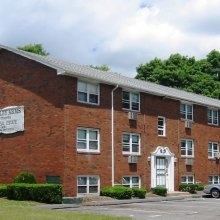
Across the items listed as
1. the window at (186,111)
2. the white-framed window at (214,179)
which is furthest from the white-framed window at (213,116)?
the white-framed window at (214,179)

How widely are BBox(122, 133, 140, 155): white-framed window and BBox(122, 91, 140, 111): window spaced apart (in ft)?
5.55

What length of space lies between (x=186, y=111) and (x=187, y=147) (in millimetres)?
2605

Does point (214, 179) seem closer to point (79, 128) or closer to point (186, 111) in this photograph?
point (186, 111)

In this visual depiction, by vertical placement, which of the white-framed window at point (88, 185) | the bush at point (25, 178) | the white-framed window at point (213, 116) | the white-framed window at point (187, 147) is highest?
the white-framed window at point (213, 116)

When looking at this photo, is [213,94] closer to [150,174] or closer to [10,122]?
[150,174]

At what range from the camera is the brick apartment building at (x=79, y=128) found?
3005 centimetres

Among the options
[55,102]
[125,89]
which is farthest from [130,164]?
[55,102]

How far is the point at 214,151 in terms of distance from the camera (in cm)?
4322

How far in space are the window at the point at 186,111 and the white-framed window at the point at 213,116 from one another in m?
2.93

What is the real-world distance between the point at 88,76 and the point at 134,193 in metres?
7.23

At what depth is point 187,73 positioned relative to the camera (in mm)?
63375

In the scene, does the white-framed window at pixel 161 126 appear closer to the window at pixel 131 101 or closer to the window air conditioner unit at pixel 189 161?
the window at pixel 131 101

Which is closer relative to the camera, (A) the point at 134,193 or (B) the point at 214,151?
(A) the point at 134,193

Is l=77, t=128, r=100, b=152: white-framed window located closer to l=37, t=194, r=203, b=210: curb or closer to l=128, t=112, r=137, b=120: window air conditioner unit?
l=128, t=112, r=137, b=120: window air conditioner unit
